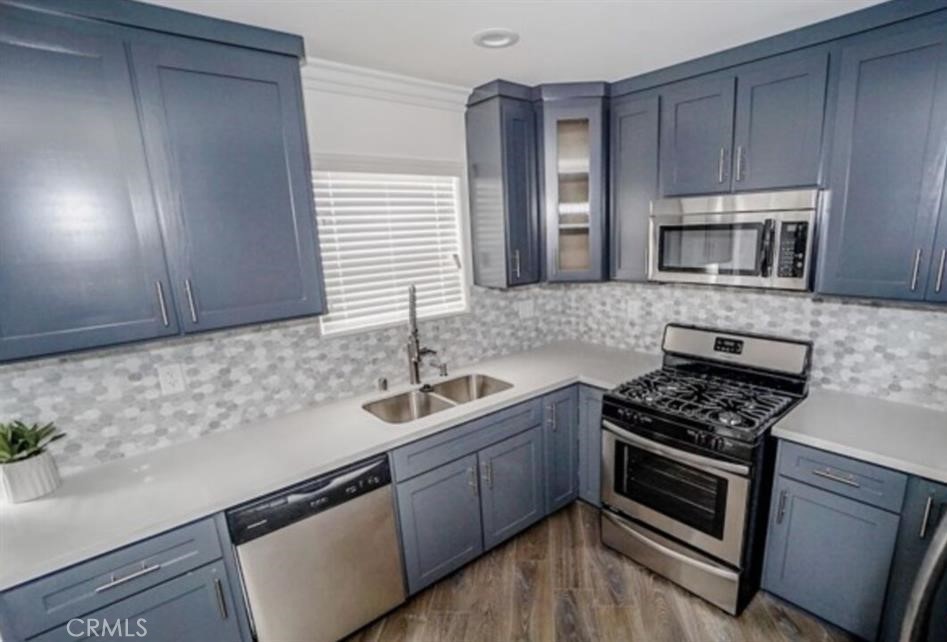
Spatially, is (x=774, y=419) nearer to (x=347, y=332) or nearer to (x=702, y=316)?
(x=702, y=316)

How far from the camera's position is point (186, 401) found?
6.43ft

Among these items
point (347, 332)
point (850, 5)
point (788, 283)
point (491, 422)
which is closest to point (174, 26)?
point (347, 332)

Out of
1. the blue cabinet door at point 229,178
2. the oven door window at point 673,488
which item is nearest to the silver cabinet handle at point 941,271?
the oven door window at point 673,488

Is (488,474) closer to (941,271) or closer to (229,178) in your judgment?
(229,178)

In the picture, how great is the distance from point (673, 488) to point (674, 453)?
0.19 meters

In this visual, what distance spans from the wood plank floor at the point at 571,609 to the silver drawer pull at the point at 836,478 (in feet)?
2.31

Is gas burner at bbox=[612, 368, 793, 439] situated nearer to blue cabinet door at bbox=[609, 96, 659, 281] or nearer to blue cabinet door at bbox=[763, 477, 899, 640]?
blue cabinet door at bbox=[763, 477, 899, 640]

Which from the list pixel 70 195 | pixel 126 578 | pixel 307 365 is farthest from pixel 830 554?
pixel 70 195

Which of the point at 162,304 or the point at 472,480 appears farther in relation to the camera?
the point at 472,480

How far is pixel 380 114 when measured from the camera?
2.35 metres

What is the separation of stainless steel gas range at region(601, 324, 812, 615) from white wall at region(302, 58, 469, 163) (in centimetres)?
169

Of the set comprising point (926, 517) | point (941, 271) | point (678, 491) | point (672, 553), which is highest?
point (941, 271)

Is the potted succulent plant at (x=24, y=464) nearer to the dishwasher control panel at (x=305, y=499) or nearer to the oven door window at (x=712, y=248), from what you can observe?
the dishwasher control panel at (x=305, y=499)

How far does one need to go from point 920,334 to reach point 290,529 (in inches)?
105
